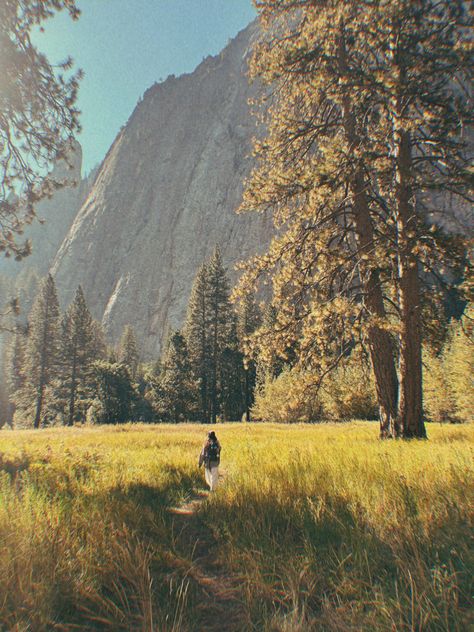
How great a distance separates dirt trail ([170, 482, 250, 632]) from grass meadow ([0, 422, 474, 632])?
0.03 metres

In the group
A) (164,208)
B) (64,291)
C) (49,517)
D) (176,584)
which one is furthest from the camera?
(64,291)

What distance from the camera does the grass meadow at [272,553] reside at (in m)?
2.12

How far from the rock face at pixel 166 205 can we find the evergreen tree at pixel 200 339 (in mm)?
41710

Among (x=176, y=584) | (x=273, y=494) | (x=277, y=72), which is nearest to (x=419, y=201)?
(x=277, y=72)

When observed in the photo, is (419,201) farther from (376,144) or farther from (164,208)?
(164,208)

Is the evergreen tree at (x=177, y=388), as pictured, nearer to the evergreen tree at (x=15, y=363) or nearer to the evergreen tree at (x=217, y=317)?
the evergreen tree at (x=217, y=317)

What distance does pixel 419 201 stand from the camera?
807 centimetres

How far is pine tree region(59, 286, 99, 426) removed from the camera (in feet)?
135

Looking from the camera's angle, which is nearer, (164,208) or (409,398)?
(409,398)

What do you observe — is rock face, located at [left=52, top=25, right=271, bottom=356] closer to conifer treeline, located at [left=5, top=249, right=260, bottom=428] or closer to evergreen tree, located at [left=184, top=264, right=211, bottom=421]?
conifer treeline, located at [left=5, top=249, right=260, bottom=428]

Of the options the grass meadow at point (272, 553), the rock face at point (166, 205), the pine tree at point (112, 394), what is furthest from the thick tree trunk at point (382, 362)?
the rock face at point (166, 205)

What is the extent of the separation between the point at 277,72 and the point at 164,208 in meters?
109

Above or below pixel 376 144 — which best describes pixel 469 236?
below

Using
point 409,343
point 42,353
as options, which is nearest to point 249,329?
point 42,353
